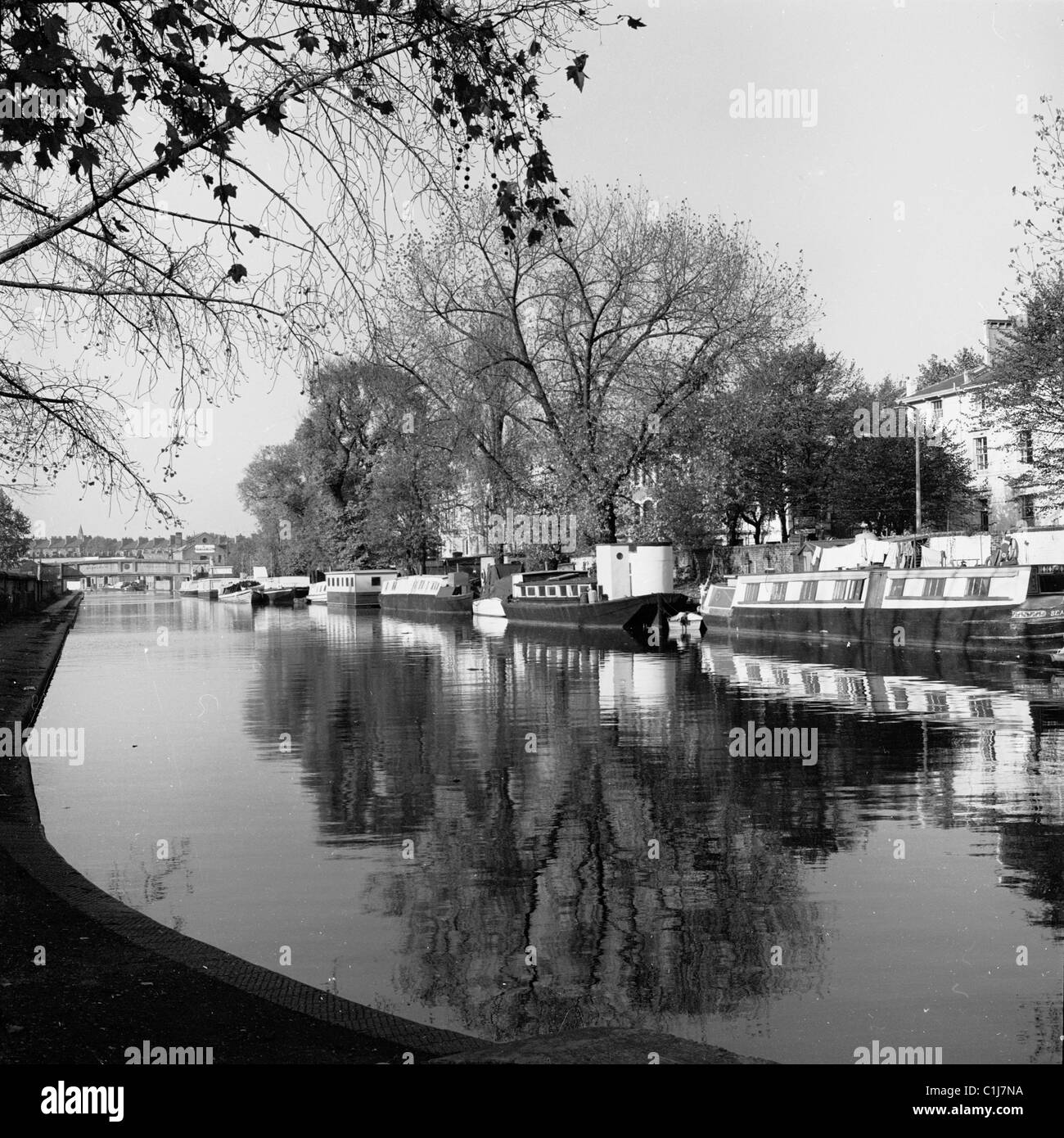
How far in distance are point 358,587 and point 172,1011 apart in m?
89.7

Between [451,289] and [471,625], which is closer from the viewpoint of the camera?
[451,289]

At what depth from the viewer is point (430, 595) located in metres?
80.9

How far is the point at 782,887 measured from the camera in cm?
1091

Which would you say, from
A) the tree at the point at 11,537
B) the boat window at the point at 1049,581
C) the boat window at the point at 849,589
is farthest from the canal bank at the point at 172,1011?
the tree at the point at 11,537

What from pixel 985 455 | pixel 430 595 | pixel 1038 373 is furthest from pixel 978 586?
pixel 430 595

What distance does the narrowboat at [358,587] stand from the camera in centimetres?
9419

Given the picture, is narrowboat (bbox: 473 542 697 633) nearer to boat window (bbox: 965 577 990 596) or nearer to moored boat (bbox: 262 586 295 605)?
boat window (bbox: 965 577 990 596)

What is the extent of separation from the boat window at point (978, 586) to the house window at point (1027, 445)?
788 cm

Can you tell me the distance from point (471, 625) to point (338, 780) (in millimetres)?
48237

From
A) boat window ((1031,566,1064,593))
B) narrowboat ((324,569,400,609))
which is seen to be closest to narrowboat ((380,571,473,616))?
narrowboat ((324,569,400,609))

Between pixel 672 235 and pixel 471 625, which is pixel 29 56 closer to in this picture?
pixel 672 235

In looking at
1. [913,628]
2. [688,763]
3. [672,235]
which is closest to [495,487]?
[672,235]

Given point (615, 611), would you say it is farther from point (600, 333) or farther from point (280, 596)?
point (280, 596)

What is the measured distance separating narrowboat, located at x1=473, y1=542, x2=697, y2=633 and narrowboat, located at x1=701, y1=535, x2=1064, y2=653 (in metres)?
3.47
